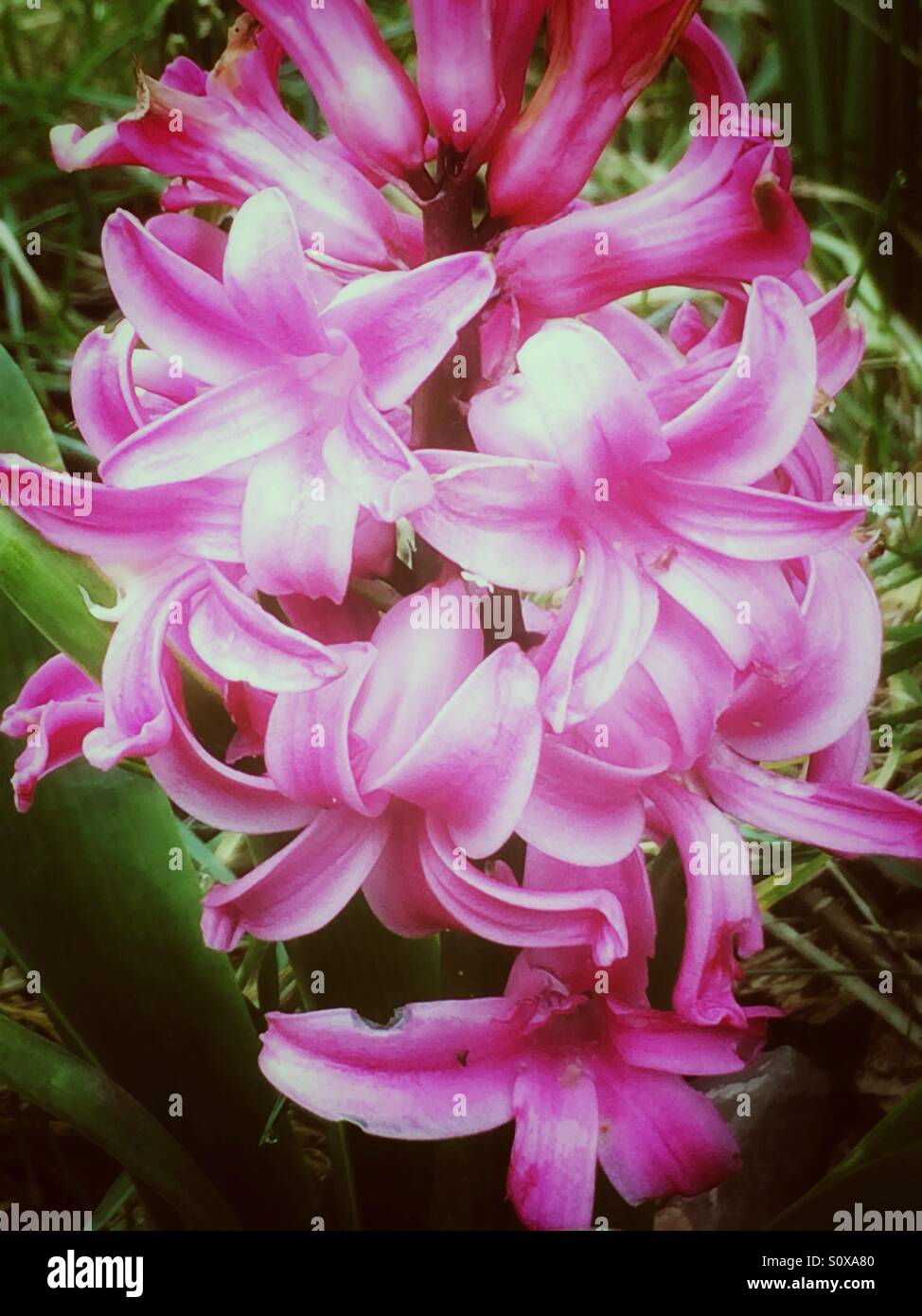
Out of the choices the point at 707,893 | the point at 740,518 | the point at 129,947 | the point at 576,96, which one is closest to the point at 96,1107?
the point at 129,947

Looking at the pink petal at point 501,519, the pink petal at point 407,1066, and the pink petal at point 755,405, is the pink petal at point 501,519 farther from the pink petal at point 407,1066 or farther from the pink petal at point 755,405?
the pink petal at point 407,1066

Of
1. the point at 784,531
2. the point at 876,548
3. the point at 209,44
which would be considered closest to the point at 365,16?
the point at 209,44

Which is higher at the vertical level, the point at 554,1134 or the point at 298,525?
the point at 298,525

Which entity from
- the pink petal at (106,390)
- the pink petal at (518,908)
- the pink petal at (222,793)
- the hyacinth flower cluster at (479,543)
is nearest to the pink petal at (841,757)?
the hyacinth flower cluster at (479,543)

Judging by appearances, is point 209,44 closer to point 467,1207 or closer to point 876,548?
point 876,548

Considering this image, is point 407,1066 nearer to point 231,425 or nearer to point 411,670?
point 411,670

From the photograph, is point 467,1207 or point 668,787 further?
point 467,1207

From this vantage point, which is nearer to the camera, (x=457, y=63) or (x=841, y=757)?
(x=457, y=63)
